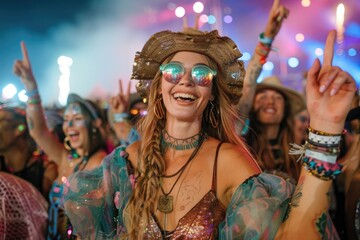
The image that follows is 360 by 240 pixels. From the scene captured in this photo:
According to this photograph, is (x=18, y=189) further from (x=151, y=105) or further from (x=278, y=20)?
(x=278, y=20)

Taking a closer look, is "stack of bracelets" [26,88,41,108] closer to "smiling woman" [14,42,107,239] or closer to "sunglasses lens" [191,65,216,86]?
"smiling woman" [14,42,107,239]

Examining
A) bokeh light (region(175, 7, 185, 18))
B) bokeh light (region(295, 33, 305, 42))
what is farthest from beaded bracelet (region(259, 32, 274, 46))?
bokeh light (region(295, 33, 305, 42))

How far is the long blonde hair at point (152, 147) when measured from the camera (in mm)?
1979

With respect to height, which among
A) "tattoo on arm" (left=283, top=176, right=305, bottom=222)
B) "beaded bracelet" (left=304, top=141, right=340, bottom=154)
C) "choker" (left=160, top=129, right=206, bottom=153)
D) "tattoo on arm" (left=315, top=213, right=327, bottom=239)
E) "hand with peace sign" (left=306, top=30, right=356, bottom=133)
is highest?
"hand with peace sign" (left=306, top=30, right=356, bottom=133)

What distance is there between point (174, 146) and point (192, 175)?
0.20 metres

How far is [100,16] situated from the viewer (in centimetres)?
960

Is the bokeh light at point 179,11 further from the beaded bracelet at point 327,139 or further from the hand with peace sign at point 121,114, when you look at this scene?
the beaded bracelet at point 327,139

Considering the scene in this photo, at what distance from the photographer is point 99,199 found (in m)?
2.09

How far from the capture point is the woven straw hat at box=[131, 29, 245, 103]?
2.12 meters

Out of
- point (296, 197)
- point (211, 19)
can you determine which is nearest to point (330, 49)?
point (296, 197)

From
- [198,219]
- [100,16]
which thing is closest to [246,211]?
[198,219]

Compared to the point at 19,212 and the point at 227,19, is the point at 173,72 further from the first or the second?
the point at 227,19

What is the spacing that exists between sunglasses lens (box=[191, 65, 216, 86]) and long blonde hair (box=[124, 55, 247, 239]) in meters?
0.10

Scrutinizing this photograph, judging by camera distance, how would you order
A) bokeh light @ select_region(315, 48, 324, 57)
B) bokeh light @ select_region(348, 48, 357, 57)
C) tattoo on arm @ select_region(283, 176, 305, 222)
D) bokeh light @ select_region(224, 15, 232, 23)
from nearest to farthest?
1. tattoo on arm @ select_region(283, 176, 305, 222)
2. bokeh light @ select_region(224, 15, 232, 23)
3. bokeh light @ select_region(348, 48, 357, 57)
4. bokeh light @ select_region(315, 48, 324, 57)
